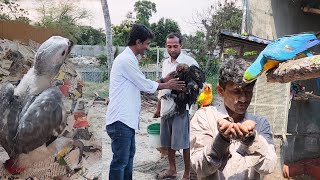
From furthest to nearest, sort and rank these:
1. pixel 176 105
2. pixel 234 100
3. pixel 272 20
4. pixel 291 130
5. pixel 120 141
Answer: pixel 272 20 → pixel 291 130 → pixel 176 105 → pixel 120 141 → pixel 234 100

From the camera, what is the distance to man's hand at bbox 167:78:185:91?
4211 mm

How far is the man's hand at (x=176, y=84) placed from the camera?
13.8ft

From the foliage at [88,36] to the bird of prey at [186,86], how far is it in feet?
4.77

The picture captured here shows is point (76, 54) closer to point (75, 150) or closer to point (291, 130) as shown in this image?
point (75, 150)

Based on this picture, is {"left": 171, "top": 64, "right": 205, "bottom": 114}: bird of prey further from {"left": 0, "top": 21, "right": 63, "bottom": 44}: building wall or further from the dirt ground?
{"left": 0, "top": 21, "right": 63, "bottom": 44}: building wall

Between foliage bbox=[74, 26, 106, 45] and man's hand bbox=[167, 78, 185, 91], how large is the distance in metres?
1.05

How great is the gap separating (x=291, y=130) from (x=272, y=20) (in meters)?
2.76

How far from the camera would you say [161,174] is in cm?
480

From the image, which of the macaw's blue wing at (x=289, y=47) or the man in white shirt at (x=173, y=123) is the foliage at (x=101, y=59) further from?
the macaw's blue wing at (x=289, y=47)

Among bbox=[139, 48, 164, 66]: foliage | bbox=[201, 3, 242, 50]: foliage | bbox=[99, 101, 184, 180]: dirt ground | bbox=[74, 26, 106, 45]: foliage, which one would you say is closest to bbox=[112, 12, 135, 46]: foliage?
bbox=[139, 48, 164, 66]: foliage

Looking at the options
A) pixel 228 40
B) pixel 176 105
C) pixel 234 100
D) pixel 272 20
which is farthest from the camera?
pixel 272 20

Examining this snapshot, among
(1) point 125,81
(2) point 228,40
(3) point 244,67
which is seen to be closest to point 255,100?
(2) point 228,40

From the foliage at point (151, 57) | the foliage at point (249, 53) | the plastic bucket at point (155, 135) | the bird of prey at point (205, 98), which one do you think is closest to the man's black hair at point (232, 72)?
the foliage at point (249, 53)

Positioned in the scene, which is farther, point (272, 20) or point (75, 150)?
point (272, 20)
